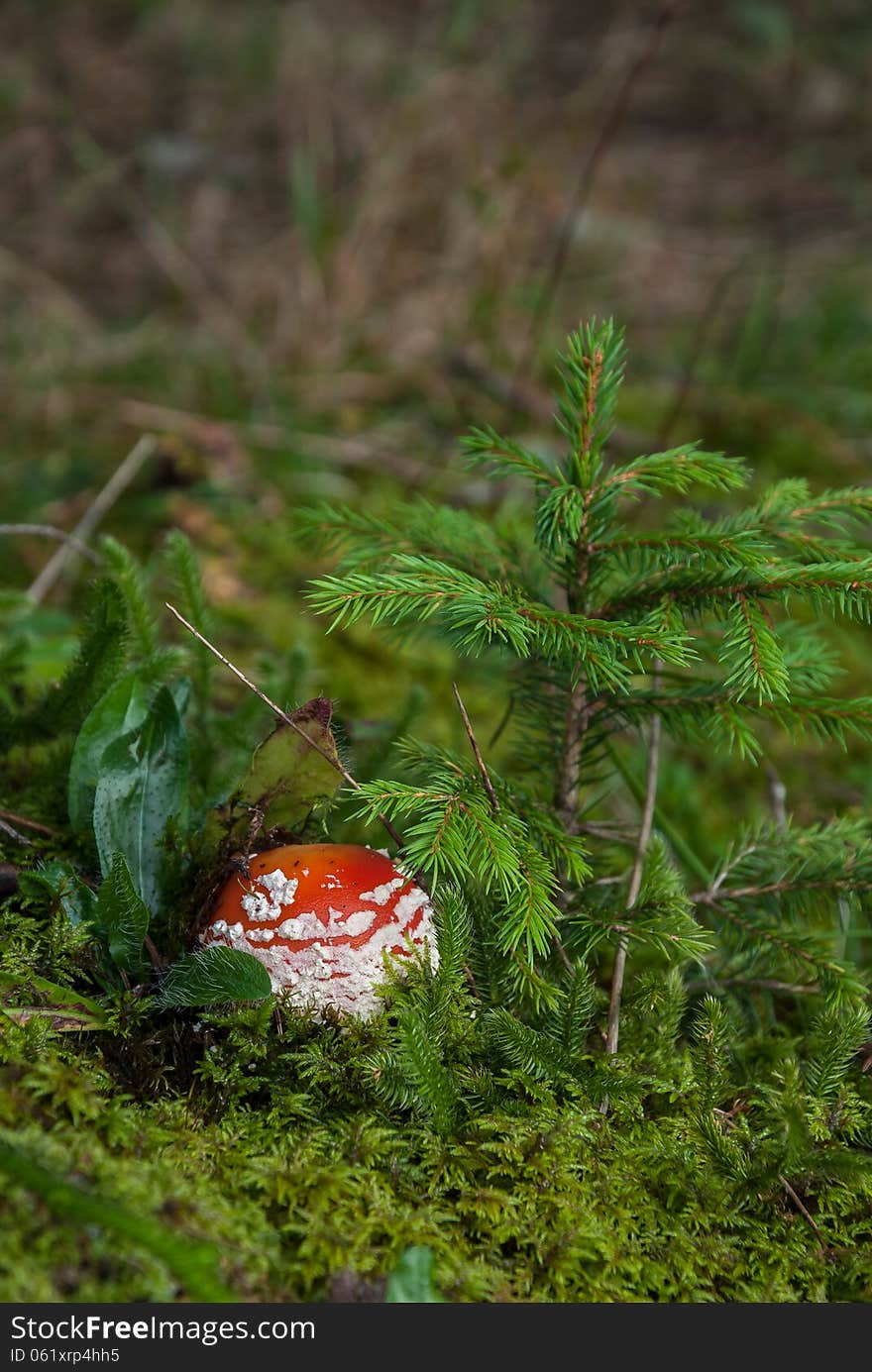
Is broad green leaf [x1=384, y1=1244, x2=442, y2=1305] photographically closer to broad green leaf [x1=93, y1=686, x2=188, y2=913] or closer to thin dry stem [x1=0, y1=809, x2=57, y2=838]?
broad green leaf [x1=93, y1=686, x2=188, y2=913]

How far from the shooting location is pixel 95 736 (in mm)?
1882

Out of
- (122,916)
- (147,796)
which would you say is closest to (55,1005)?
(122,916)

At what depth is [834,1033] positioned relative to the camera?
168 cm

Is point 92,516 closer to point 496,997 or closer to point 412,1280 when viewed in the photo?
point 496,997

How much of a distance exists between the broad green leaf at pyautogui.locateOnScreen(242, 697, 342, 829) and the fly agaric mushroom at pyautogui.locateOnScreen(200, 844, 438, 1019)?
0.13m

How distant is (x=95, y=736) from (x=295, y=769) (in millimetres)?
404

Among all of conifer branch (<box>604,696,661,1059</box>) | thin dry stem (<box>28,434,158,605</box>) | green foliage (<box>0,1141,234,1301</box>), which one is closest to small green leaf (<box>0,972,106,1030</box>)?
green foliage (<box>0,1141,234,1301</box>)

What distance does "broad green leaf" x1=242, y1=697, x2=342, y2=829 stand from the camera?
1735 mm

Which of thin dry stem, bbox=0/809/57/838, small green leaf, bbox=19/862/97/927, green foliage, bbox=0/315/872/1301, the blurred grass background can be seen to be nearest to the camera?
green foliage, bbox=0/315/872/1301

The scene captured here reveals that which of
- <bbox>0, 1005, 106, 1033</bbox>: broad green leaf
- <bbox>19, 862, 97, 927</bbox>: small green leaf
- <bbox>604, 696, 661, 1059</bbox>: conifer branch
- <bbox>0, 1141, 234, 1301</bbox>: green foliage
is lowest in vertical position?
<bbox>604, 696, 661, 1059</bbox>: conifer branch

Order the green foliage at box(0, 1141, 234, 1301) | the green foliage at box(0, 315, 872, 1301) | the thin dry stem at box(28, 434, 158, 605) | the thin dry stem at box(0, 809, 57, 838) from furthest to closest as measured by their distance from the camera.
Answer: the thin dry stem at box(28, 434, 158, 605) → the thin dry stem at box(0, 809, 57, 838) → the green foliage at box(0, 315, 872, 1301) → the green foliage at box(0, 1141, 234, 1301)

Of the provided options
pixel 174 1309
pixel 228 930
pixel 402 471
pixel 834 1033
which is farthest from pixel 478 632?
pixel 402 471

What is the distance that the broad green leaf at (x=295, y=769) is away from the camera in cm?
174

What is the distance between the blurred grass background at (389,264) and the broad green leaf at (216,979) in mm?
785
